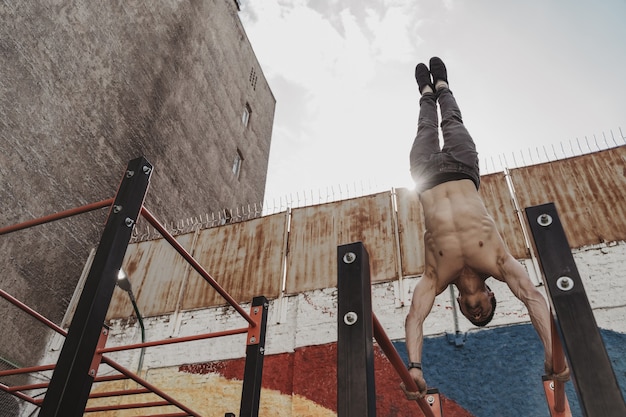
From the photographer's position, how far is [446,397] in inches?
258

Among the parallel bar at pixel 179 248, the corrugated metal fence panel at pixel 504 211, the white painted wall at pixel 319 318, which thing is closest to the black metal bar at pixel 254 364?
the parallel bar at pixel 179 248

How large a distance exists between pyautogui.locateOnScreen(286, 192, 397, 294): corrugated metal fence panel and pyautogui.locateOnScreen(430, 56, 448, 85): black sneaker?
3.82 metres

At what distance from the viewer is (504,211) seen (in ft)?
25.5

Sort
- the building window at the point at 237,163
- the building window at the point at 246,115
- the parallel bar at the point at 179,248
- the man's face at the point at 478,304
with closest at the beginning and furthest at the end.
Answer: the parallel bar at the point at 179,248 → the man's face at the point at 478,304 → the building window at the point at 237,163 → the building window at the point at 246,115

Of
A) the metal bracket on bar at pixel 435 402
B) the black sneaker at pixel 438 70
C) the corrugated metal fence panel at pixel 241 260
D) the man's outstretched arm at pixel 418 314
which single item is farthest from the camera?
the corrugated metal fence panel at pixel 241 260

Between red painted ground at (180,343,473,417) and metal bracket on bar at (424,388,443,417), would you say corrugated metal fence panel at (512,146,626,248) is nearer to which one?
red painted ground at (180,343,473,417)

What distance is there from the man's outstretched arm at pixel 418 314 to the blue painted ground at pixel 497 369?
365cm

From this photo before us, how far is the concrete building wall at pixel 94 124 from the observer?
26.2 ft

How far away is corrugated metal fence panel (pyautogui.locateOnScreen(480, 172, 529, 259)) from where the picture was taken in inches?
290

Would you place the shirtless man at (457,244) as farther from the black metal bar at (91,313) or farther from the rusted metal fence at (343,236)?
the rusted metal fence at (343,236)

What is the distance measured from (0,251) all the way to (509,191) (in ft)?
26.7

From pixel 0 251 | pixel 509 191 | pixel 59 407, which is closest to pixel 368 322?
pixel 59 407

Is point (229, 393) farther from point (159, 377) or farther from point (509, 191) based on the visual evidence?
point (509, 191)

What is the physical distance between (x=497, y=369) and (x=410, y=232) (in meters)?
2.51
